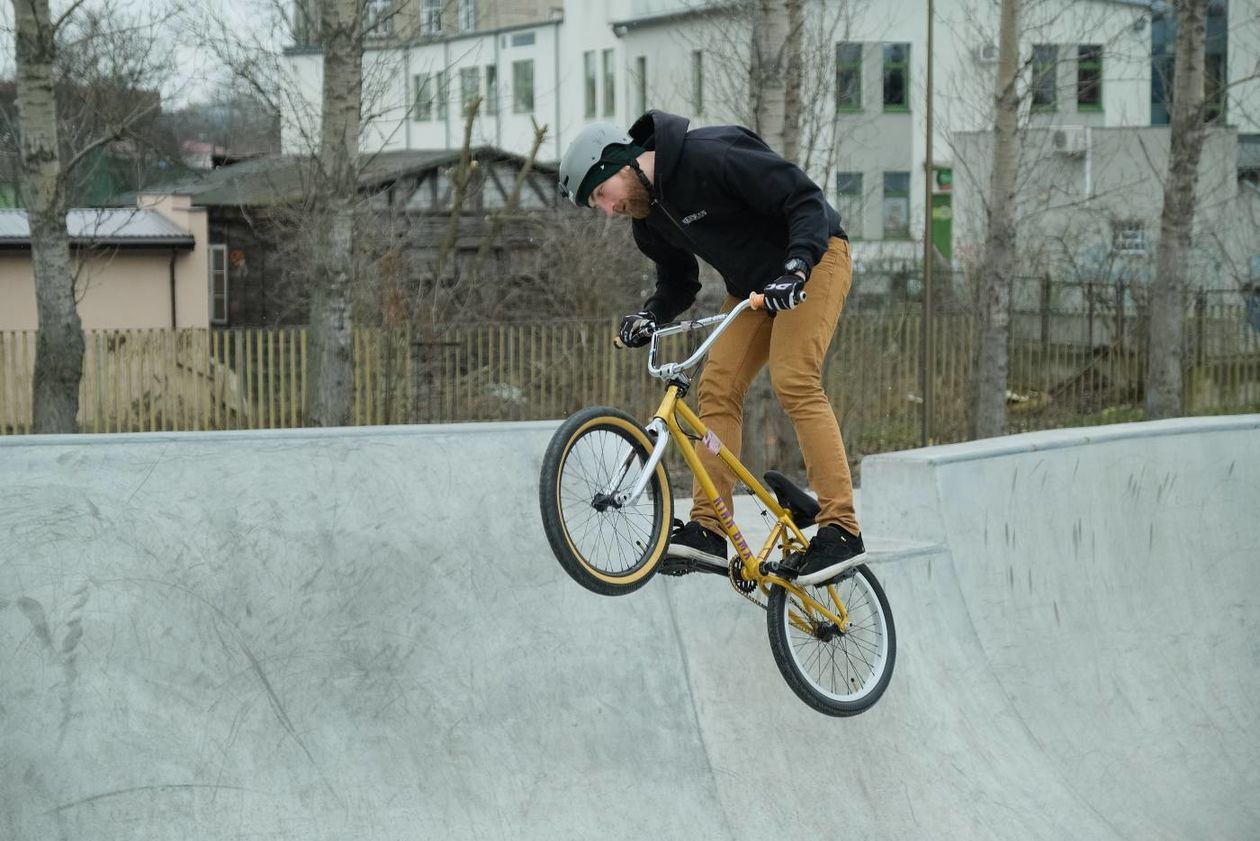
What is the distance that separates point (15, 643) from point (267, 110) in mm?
11298

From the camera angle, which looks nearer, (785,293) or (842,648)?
(785,293)

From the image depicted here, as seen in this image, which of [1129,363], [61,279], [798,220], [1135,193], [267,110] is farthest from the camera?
[1135,193]

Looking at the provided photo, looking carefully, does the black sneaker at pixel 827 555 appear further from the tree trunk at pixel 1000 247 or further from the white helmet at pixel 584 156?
the tree trunk at pixel 1000 247

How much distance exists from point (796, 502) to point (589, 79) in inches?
1559

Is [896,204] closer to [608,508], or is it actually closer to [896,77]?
[896,77]

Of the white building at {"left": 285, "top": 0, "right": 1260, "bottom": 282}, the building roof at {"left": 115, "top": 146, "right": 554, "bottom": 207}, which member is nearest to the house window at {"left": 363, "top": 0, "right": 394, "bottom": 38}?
the building roof at {"left": 115, "top": 146, "right": 554, "bottom": 207}

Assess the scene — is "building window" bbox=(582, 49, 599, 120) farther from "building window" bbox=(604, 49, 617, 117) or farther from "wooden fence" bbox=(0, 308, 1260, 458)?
"wooden fence" bbox=(0, 308, 1260, 458)

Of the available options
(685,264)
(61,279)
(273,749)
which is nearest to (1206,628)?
(685,264)

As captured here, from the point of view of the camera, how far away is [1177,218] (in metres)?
18.1

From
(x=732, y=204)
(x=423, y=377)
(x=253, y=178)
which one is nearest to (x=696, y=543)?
(x=732, y=204)

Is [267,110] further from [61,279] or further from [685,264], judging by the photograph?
[685,264]

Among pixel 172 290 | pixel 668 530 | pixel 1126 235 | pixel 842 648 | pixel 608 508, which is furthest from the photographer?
pixel 172 290

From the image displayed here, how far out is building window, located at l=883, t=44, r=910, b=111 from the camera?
1523 inches

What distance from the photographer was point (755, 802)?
590 cm
